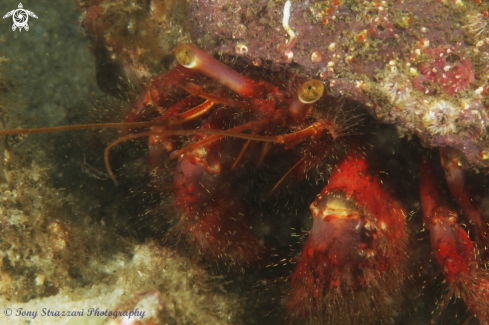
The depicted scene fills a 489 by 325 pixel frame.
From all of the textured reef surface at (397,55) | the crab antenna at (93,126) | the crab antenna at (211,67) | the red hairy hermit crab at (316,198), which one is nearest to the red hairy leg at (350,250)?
the red hairy hermit crab at (316,198)

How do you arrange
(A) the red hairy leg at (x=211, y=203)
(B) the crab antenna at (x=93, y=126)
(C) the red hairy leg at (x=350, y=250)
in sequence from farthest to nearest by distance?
(A) the red hairy leg at (x=211, y=203), (C) the red hairy leg at (x=350, y=250), (B) the crab antenna at (x=93, y=126)

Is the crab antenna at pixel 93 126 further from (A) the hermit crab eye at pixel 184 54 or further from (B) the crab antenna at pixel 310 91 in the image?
(B) the crab antenna at pixel 310 91

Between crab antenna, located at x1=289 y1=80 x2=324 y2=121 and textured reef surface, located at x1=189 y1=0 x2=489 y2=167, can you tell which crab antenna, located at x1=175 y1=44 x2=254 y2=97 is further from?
crab antenna, located at x1=289 y1=80 x2=324 y2=121

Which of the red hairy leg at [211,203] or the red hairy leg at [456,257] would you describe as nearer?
the red hairy leg at [456,257]

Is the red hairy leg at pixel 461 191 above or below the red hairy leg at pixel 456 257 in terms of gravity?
above

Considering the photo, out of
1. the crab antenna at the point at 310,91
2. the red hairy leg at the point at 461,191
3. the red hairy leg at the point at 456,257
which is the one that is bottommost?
the red hairy leg at the point at 456,257

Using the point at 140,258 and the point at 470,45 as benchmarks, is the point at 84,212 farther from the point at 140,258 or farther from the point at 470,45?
the point at 470,45

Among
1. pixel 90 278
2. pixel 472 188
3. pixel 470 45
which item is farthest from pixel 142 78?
pixel 472 188

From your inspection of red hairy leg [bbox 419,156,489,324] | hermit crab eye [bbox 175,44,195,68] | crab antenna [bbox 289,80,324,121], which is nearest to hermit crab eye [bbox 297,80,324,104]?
crab antenna [bbox 289,80,324,121]
